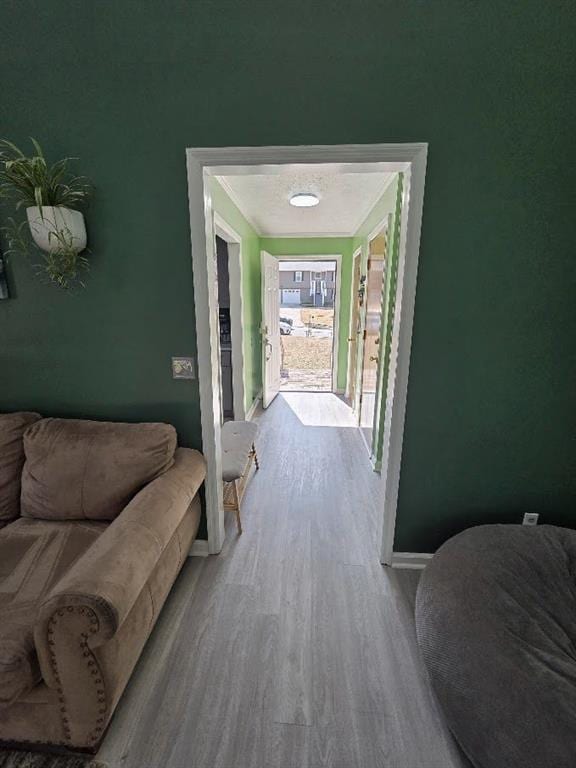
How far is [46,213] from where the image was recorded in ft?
4.32

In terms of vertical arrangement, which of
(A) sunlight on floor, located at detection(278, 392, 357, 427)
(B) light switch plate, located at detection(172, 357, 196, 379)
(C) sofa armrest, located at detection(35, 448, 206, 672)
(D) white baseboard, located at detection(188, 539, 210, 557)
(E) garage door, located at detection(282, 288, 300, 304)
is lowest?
(D) white baseboard, located at detection(188, 539, 210, 557)

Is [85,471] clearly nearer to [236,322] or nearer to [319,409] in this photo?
[236,322]

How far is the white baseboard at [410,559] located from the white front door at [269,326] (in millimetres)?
2770

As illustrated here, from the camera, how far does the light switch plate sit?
64.5 inches

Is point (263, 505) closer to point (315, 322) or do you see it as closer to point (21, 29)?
point (21, 29)

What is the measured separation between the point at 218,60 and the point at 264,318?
290cm

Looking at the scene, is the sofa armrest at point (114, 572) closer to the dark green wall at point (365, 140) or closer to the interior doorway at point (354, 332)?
the dark green wall at point (365, 140)

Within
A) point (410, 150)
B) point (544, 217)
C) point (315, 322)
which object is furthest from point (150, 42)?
point (315, 322)

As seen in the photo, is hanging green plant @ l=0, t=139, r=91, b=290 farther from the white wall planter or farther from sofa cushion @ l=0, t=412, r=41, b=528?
sofa cushion @ l=0, t=412, r=41, b=528

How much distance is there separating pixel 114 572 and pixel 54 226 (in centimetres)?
134

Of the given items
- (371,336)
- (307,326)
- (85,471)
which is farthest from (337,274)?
(307,326)

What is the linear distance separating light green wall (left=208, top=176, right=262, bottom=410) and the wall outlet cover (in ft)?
9.09

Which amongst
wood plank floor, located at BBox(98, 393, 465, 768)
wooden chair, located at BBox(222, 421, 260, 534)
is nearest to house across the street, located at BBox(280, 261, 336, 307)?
wooden chair, located at BBox(222, 421, 260, 534)

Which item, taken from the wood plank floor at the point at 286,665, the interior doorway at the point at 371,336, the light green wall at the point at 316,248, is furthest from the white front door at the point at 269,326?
the wood plank floor at the point at 286,665
